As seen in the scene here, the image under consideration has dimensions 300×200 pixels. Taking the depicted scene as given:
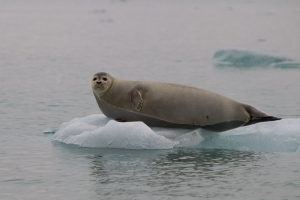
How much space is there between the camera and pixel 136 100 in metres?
10.5

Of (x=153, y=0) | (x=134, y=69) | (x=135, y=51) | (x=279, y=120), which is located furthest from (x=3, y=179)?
(x=153, y=0)

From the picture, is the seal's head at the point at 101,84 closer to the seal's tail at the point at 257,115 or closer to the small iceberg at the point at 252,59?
the seal's tail at the point at 257,115

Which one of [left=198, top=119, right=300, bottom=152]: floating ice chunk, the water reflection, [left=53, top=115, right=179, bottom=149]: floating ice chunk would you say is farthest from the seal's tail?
[left=53, top=115, right=179, bottom=149]: floating ice chunk

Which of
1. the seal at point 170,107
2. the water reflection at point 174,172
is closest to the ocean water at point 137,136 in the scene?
the water reflection at point 174,172

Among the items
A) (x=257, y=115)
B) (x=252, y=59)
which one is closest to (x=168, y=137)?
(x=257, y=115)

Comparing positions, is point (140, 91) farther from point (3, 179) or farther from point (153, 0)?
point (153, 0)

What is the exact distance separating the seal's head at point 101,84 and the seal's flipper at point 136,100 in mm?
385

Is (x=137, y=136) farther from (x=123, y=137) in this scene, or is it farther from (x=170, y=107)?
(x=170, y=107)

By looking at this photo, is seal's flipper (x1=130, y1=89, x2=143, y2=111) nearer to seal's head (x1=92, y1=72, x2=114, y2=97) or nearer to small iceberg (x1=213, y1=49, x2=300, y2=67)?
seal's head (x1=92, y1=72, x2=114, y2=97)

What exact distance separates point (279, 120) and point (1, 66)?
13.7 m

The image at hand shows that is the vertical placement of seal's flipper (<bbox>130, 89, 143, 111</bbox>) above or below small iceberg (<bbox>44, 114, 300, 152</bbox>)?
above

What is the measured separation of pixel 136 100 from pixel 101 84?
1.79 ft

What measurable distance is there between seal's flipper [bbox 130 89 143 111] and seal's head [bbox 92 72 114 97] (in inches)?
15.2

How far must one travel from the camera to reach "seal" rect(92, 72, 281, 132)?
10508 millimetres
